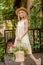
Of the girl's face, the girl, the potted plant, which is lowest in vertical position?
the potted plant

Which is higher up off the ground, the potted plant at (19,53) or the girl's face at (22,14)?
the girl's face at (22,14)

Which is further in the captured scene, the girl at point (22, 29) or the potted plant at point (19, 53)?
the girl at point (22, 29)

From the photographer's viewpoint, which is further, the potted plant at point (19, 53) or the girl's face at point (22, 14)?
the girl's face at point (22, 14)

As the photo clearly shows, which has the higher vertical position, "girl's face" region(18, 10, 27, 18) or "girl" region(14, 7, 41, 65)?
"girl's face" region(18, 10, 27, 18)

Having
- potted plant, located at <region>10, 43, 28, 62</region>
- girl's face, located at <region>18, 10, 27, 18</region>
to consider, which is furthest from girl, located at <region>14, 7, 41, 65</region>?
potted plant, located at <region>10, 43, 28, 62</region>

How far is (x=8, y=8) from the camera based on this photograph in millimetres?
10273

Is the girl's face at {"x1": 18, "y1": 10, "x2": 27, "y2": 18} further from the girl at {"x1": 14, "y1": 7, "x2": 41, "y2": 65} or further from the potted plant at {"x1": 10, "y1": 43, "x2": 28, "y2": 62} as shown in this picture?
the potted plant at {"x1": 10, "y1": 43, "x2": 28, "y2": 62}

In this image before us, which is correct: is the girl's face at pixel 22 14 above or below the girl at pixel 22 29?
above

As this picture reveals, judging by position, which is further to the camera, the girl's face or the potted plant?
the girl's face

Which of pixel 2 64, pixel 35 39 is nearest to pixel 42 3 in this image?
pixel 35 39

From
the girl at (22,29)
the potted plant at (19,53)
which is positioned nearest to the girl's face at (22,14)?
→ the girl at (22,29)

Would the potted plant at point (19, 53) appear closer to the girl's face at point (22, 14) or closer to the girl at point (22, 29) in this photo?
the girl at point (22, 29)

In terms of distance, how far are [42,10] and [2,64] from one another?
11.8 feet

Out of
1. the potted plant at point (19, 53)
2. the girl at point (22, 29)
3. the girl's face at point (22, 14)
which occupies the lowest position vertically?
the potted plant at point (19, 53)
